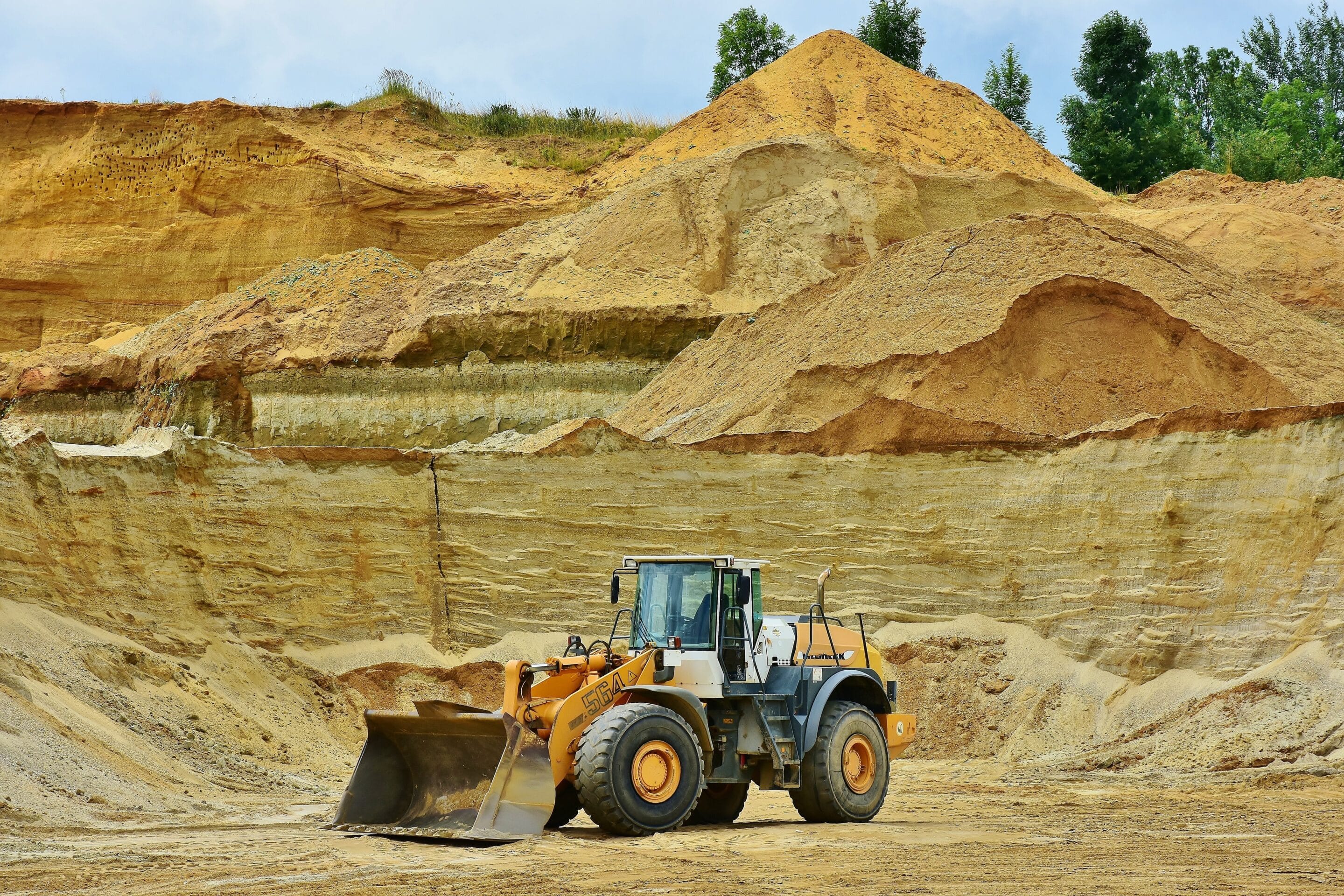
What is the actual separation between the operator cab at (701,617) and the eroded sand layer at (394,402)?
17.9m

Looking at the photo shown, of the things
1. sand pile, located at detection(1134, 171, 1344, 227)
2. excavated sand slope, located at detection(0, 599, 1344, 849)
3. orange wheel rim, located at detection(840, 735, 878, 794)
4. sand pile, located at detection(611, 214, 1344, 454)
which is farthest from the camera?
sand pile, located at detection(1134, 171, 1344, 227)

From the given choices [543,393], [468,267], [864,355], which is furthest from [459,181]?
[864,355]

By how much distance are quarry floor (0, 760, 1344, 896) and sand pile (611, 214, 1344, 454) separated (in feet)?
26.4

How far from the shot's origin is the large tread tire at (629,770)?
895cm

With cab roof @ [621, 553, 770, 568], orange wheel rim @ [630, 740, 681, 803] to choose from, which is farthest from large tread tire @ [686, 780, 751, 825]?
cab roof @ [621, 553, 770, 568]

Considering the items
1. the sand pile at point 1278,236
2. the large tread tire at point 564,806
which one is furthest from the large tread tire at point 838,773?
the sand pile at point 1278,236

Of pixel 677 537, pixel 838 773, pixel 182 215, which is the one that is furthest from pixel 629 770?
pixel 182 215

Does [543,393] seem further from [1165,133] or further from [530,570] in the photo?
[1165,133]

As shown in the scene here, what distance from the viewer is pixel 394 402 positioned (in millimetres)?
29609

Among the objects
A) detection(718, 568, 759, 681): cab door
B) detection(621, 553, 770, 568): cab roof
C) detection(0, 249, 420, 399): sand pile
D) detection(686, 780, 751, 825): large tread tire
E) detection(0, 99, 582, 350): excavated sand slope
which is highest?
detection(0, 99, 582, 350): excavated sand slope

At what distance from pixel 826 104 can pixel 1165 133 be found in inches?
559

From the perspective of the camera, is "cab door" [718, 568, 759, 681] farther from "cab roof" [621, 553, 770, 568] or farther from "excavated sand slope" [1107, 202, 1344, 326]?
"excavated sand slope" [1107, 202, 1344, 326]

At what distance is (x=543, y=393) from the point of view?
28859mm

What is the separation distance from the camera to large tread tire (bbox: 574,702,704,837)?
8945mm
